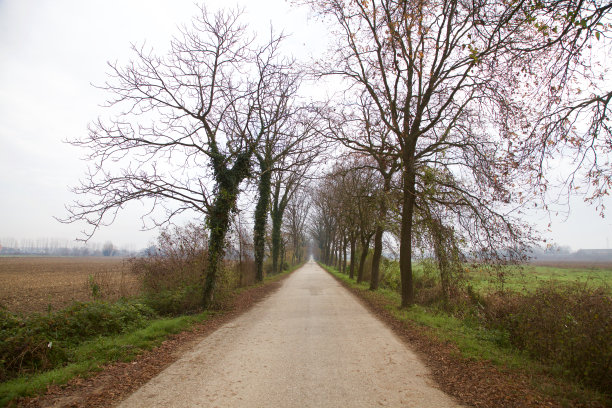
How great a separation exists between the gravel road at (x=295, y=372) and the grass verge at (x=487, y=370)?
39cm

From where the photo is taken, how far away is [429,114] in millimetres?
11867

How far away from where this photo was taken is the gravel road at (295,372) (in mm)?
4461

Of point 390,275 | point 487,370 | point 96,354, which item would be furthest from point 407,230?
point 390,275

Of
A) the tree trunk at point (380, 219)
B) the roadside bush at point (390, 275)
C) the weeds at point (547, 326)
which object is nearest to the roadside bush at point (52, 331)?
the weeds at point (547, 326)

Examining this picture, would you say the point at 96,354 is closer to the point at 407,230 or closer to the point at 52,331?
the point at 52,331

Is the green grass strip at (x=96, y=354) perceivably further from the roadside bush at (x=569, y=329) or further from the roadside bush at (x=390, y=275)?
the roadside bush at (x=390, y=275)

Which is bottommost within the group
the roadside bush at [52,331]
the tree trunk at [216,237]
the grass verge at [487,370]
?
the grass verge at [487,370]

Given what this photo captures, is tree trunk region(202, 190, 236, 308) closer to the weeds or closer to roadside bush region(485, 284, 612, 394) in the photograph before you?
the weeds

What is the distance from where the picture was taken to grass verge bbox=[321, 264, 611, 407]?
15.2ft

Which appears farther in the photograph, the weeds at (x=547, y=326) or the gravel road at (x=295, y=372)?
the weeds at (x=547, y=326)

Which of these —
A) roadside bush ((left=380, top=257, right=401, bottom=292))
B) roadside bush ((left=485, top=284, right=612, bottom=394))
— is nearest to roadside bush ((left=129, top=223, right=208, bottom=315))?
roadside bush ((left=485, top=284, right=612, bottom=394))

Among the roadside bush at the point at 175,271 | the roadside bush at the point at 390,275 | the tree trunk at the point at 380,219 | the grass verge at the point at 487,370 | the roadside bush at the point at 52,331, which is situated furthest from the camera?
the roadside bush at the point at 390,275

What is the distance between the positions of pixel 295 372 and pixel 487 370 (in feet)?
10.6

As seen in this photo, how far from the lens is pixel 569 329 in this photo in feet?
19.3
